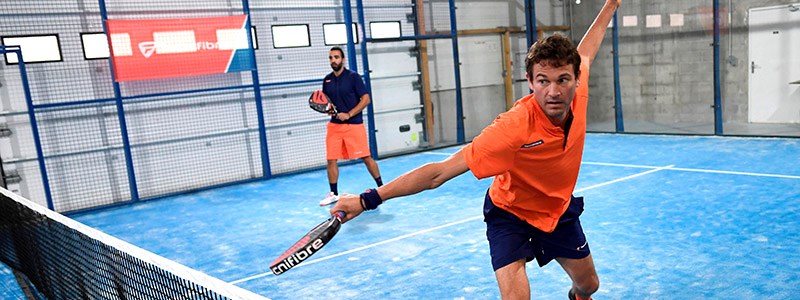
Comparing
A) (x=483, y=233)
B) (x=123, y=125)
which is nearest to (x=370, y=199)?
(x=483, y=233)

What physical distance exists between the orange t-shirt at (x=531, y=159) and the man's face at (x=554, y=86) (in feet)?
0.33

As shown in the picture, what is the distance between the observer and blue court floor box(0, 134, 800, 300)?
4820 mm

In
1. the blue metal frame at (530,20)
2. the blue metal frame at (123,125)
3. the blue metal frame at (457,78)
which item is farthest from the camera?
the blue metal frame at (530,20)

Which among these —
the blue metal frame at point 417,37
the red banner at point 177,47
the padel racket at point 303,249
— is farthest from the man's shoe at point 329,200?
the padel racket at point 303,249

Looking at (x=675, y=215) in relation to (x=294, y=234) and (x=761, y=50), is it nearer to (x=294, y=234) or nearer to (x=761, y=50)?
(x=294, y=234)

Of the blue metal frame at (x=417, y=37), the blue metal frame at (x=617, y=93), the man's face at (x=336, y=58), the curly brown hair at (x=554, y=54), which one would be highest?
the blue metal frame at (x=417, y=37)

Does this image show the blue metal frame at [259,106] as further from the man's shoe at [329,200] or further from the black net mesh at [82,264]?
the black net mesh at [82,264]

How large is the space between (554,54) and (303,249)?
1.42 metres

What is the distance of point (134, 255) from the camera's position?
3.29 m

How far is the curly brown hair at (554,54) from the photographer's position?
2.93 metres

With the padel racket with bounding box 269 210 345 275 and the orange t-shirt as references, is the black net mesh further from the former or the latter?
the orange t-shirt

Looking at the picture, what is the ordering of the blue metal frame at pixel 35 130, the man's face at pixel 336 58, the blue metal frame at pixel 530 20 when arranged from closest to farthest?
the man's face at pixel 336 58 → the blue metal frame at pixel 35 130 → the blue metal frame at pixel 530 20

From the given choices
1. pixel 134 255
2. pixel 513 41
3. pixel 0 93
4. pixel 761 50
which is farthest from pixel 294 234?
pixel 761 50

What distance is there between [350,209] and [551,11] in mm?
14025
